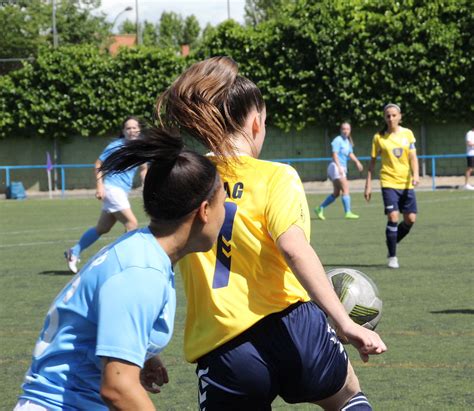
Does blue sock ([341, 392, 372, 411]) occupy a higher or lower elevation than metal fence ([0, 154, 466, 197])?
higher

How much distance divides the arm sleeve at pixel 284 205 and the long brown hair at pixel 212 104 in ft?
0.74

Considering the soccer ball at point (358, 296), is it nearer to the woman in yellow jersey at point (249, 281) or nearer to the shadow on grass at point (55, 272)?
the woman in yellow jersey at point (249, 281)

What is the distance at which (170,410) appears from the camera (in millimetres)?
6293

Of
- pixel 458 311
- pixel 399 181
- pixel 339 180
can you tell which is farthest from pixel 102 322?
pixel 339 180

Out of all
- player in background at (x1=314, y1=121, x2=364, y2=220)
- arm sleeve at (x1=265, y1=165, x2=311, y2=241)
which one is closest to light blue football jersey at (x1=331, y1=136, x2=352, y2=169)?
player in background at (x1=314, y1=121, x2=364, y2=220)

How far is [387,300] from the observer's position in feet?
33.8

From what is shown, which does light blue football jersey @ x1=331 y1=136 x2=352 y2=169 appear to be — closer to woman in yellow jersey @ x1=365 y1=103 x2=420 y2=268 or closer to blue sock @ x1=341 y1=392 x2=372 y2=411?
woman in yellow jersey @ x1=365 y1=103 x2=420 y2=268

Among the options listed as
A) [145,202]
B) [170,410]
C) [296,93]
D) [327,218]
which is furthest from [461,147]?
[145,202]

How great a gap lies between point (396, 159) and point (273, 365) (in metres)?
9.74

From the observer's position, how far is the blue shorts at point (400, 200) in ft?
43.6

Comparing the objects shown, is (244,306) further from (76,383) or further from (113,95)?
(113,95)

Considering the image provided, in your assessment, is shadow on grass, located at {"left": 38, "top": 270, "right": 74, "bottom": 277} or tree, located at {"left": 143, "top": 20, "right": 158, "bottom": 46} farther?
tree, located at {"left": 143, "top": 20, "right": 158, "bottom": 46}

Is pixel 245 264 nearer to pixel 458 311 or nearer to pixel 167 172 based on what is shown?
A: pixel 167 172

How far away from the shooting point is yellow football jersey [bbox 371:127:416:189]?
1337cm
